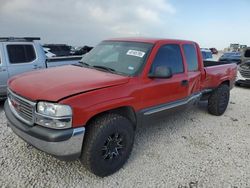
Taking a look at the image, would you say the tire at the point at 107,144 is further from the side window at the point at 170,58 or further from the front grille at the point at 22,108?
the side window at the point at 170,58

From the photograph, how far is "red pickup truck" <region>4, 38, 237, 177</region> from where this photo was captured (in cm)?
256

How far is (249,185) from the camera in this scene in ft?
10.1

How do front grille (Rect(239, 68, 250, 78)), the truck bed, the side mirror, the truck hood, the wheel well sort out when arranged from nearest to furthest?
the truck hood
the wheel well
the side mirror
the truck bed
front grille (Rect(239, 68, 250, 78))

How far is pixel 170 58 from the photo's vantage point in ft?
13.0

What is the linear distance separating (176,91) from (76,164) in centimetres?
205

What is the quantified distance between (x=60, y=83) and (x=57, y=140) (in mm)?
736

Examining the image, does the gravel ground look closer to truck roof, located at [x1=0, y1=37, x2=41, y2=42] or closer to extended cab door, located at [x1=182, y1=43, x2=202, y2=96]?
extended cab door, located at [x1=182, y1=43, x2=202, y2=96]

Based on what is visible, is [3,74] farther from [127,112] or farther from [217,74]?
[217,74]

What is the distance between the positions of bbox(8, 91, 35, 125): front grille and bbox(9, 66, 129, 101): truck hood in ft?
0.24

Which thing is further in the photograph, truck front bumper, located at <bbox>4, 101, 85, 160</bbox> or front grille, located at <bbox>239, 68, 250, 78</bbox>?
front grille, located at <bbox>239, 68, 250, 78</bbox>

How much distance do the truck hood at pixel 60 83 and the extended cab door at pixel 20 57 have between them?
2904 millimetres

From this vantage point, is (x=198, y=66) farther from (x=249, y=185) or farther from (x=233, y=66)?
(x=249, y=185)

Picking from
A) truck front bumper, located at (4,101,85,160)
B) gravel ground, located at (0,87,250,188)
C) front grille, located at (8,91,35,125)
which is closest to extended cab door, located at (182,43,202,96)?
gravel ground, located at (0,87,250,188)

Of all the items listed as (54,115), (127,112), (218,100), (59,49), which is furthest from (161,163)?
(59,49)
